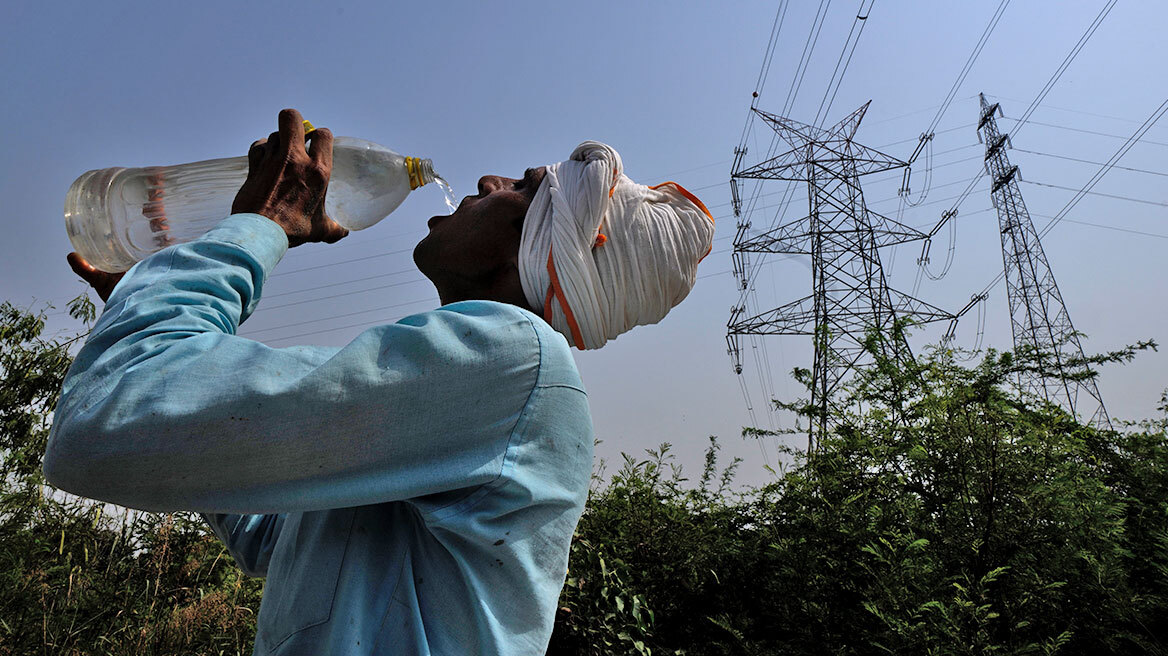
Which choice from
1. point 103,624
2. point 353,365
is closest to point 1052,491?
point 353,365

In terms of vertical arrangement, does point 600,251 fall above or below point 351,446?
above

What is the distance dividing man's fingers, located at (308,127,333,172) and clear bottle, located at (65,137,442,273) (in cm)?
94

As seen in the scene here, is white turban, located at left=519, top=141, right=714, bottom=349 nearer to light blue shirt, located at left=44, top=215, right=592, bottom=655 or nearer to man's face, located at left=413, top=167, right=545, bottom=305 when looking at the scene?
man's face, located at left=413, top=167, right=545, bottom=305

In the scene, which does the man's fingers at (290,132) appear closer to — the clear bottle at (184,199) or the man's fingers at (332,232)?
the man's fingers at (332,232)

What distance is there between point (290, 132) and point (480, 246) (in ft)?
1.74

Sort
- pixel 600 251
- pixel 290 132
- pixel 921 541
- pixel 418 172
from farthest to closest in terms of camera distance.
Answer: pixel 921 541, pixel 418 172, pixel 600 251, pixel 290 132

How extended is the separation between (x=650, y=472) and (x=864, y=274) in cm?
1439

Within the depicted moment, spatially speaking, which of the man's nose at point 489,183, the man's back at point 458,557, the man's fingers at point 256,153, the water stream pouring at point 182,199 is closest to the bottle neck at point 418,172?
the water stream pouring at point 182,199

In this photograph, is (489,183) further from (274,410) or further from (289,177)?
(274,410)

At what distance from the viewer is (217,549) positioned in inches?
208

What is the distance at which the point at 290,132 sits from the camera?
129 centimetres

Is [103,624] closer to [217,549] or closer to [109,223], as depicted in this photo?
[217,549]

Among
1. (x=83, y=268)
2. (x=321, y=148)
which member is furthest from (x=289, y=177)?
(x=83, y=268)

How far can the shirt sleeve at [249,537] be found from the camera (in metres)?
1.50
